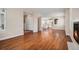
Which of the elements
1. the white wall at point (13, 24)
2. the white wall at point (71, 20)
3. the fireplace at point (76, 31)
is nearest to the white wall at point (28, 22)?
the white wall at point (13, 24)

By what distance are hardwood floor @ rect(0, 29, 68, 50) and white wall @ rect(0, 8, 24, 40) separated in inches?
4.8

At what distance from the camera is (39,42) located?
2146mm


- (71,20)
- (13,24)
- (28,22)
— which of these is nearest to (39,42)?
(28,22)

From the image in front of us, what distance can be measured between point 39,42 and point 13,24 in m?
0.73

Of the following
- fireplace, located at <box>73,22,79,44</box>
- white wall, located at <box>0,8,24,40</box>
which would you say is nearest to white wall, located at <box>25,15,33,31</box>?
white wall, located at <box>0,8,24,40</box>

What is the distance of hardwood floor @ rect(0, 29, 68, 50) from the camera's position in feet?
6.81

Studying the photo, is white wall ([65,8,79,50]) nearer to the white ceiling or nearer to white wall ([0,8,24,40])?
the white ceiling

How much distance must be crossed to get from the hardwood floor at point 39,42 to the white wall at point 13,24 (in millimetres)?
122

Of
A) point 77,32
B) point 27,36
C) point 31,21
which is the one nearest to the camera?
point 77,32
